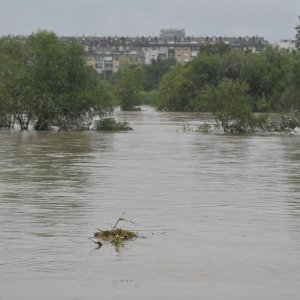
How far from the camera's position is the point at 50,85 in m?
54.8

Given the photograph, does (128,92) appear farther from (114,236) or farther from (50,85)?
(114,236)

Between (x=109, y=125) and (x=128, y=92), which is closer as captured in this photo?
(x=109, y=125)

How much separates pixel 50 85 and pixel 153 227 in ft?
132

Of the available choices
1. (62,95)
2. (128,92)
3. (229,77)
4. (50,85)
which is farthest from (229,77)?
(62,95)

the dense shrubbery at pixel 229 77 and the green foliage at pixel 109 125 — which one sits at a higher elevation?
the dense shrubbery at pixel 229 77

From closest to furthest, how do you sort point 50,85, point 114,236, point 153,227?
point 114,236, point 153,227, point 50,85

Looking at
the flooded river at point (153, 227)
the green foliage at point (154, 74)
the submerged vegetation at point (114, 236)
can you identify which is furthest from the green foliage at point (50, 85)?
the green foliage at point (154, 74)

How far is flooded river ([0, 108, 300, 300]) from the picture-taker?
1062cm

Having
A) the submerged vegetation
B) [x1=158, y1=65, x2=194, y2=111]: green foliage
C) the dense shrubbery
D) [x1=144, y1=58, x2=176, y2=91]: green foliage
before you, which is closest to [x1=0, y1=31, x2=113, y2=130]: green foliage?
the submerged vegetation

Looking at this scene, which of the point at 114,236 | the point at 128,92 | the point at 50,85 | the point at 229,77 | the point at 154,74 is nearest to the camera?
the point at 114,236

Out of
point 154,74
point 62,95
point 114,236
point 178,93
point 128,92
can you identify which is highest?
point 62,95

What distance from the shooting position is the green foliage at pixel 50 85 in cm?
5369

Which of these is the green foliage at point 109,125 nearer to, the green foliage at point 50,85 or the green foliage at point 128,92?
the green foliage at point 50,85

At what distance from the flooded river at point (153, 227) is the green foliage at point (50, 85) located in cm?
2099
